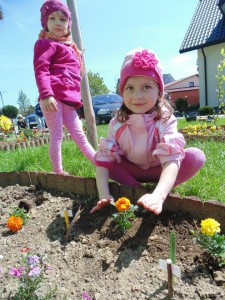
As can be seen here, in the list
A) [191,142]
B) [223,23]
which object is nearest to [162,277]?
[191,142]

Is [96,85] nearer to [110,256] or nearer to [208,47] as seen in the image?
[208,47]

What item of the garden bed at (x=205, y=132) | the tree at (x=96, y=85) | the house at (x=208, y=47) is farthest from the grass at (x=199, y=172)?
the tree at (x=96, y=85)

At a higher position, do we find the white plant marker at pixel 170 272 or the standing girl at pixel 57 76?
the standing girl at pixel 57 76

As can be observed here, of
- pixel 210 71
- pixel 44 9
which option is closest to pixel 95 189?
pixel 44 9

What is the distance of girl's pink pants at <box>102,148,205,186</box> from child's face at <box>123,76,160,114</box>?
1.30 ft

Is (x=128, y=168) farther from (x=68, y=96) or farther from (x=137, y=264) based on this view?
(x=68, y=96)

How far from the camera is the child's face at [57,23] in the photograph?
275 centimetres

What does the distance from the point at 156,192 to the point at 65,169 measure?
1.58 m

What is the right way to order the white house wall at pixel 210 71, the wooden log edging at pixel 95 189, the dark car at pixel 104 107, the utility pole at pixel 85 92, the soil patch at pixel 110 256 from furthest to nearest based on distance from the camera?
1. the white house wall at pixel 210 71
2. the dark car at pixel 104 107
3. the utility pole at pixel 85 92
4. the wooden log edging at pixel 95 189
5. the soil patch at pixel 110 256

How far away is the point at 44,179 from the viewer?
2514mm

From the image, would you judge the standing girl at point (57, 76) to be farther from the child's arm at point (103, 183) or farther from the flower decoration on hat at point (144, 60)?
the flower decoration on hat at point (144, 60)

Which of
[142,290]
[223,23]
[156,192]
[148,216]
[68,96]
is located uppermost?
[223,23]

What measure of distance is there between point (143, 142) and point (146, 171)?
0.22 metres

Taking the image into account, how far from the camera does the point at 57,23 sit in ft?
9.09
